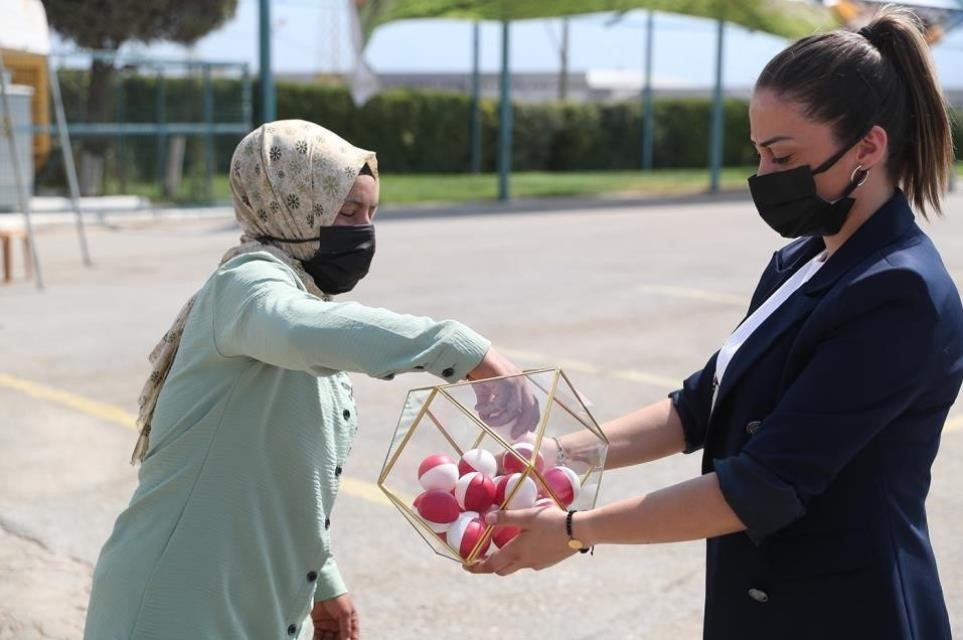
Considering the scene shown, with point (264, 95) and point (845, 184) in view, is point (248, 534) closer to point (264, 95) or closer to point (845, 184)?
point (845, 184)

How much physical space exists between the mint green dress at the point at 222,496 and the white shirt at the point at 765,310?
0.69m

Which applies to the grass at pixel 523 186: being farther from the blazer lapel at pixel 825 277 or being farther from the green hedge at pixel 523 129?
the blazer lapel at pixel 825 277

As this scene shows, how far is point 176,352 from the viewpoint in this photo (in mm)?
2486

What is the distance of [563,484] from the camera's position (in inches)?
89.7

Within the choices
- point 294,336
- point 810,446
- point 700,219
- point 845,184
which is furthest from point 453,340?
point 700,219

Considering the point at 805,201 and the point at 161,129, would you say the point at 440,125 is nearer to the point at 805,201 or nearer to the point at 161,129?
the point at 161,129

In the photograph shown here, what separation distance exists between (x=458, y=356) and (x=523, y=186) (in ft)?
82.9

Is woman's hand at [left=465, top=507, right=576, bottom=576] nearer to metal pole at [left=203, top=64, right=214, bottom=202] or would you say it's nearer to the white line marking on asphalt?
the white line marking on asphalt

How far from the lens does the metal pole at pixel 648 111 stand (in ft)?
110

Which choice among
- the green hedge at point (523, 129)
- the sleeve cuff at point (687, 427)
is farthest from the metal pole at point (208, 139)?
the sleeve cuff at point (687, 427)

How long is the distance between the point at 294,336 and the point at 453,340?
25 centimetres

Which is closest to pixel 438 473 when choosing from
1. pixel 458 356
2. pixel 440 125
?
pixel 458 356

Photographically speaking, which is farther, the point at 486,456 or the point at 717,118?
the point at 717,118

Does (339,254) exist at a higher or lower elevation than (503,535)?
higher
